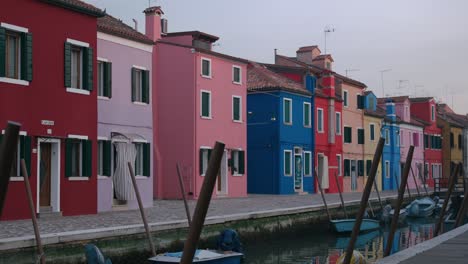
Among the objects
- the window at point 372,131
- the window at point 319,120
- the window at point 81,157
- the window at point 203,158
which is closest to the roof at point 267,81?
the window at point 319,120

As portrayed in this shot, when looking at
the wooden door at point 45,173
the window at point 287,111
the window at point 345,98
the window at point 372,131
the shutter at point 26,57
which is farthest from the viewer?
the window at point 372,131

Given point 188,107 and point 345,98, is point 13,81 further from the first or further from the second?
point 345,98

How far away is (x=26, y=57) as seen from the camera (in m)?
18.0

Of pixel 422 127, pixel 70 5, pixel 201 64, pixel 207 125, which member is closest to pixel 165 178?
pixel 207 125

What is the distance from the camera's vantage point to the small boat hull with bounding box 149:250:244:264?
42.8ft

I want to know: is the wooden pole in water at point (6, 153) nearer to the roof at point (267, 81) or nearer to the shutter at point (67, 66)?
the shutter at point (67, 66)

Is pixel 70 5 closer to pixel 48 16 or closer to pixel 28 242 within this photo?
pixel 48 16

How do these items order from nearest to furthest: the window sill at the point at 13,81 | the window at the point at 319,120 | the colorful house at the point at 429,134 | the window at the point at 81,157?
1. the window sill at the point at 13,81
2. the window at the point at 81,157
3. the window at the point at 319,120
4. the colorful house at the point at 429,134

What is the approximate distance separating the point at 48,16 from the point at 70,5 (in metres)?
0.90

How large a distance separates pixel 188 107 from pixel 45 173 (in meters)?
11.8

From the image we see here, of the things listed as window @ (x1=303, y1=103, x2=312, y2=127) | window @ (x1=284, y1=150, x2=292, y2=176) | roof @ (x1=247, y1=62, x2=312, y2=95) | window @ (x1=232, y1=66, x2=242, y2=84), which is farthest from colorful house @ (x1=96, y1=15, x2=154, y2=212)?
window @ (x1=303, y1=103, x2=312, y2=127)

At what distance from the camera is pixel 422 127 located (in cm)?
5856

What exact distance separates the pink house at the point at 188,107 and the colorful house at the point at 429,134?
32627 mm

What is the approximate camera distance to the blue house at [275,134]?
118 ft
